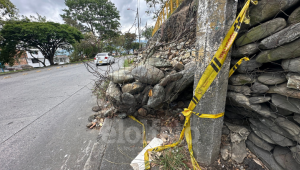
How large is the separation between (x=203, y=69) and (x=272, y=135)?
1051mm

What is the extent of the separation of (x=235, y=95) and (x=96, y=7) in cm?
3362

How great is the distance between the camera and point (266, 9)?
1062mm

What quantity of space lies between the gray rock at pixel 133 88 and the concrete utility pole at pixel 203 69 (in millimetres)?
1068

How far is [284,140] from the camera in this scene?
1191 millimetres

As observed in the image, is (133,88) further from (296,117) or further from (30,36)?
(30,36)

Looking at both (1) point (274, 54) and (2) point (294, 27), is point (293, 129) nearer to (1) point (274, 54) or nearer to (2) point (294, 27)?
(1) point (274, 54)

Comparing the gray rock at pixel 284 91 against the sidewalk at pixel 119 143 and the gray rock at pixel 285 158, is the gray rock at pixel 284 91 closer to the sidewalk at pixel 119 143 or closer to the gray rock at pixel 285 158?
the gray rock at pixel 285 158

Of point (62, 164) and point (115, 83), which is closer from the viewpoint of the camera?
point (62, 164)

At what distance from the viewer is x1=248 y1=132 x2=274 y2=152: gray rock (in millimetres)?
1342

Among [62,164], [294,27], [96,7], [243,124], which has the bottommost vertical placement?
[62,164]

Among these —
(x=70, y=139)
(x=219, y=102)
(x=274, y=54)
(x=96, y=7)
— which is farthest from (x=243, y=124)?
(x=96, y=7)

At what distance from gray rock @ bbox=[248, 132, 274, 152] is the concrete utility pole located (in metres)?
0.47

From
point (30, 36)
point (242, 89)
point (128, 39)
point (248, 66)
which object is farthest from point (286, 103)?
point (30, 36)

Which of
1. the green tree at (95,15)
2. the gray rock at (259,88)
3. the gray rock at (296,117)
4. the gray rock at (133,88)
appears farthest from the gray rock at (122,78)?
the green tree at (95,15)
